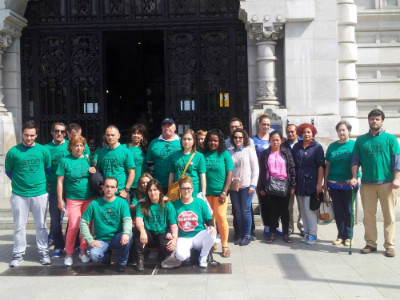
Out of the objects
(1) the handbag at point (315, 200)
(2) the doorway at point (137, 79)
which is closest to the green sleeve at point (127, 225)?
(1) the handbag at point (315, 200)

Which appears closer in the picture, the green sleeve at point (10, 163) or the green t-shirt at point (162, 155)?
the green sleeve at point (10, 163)

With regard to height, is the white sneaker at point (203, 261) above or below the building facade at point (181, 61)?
below

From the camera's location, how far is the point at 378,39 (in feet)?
38.3

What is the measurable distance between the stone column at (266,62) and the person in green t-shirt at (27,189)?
212 inches

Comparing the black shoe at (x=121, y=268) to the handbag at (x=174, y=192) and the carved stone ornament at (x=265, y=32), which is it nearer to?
the handbag at (x=174, y=192)

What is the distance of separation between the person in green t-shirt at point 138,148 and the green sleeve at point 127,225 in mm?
888

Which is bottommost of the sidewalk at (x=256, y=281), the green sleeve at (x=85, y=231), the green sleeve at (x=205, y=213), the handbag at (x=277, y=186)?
the sidewalk at (x=256, y=281)

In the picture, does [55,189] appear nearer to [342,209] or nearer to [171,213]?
[171,213]

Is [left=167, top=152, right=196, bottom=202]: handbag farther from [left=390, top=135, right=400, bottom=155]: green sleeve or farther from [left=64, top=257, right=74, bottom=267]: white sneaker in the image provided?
[left=390, top=135, right=400, bottom=155]: green sleeve

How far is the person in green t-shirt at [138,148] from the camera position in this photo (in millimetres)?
7578

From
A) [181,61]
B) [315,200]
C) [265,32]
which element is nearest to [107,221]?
[315,200]

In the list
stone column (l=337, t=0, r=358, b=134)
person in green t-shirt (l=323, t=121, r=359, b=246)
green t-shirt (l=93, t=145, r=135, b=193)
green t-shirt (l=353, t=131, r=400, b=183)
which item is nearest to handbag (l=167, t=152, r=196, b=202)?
green t-shirt (l=93, t=145, r=135, b=193)

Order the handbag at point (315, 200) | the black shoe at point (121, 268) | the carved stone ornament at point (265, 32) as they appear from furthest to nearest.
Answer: the carved stone ornament at point (265, 32)
the handbag at point (315, 200)
the black shoe at point (121, 268)

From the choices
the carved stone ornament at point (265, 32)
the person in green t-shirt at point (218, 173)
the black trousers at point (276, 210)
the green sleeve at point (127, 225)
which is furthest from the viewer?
the carved stone ornament at point (265, 32)
